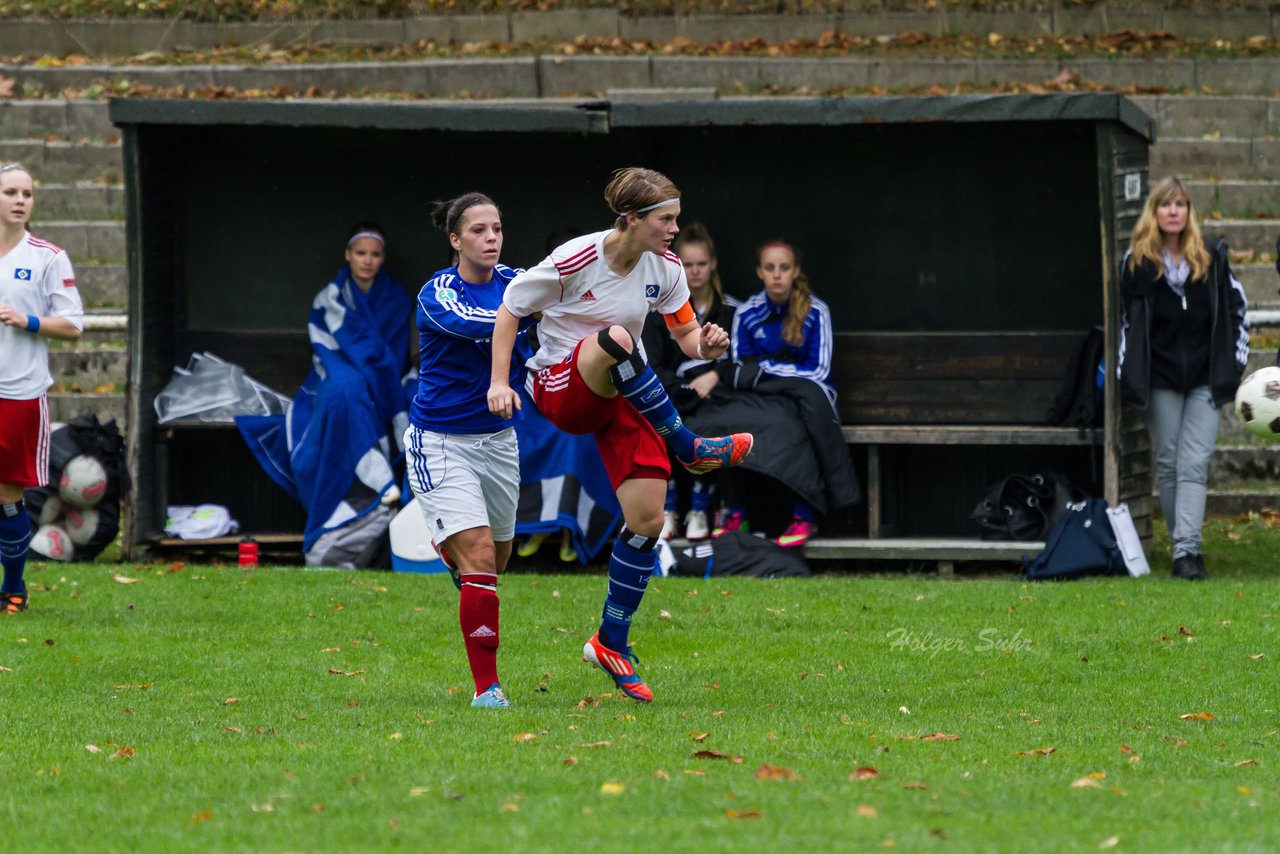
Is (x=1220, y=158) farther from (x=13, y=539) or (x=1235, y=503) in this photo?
(x=13, y=539)

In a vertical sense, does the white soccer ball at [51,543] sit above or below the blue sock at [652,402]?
below

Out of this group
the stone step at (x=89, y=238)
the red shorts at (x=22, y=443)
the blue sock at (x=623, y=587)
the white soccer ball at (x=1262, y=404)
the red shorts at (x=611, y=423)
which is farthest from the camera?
the stone step at (x=89, y=238)

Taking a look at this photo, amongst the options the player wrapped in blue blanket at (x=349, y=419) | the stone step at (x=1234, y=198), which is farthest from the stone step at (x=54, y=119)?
the stone step at (x=1234, y=198)

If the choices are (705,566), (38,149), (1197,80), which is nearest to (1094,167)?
(705,566)

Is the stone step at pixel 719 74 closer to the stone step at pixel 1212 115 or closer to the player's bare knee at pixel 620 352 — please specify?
the stone step at pixel 1212 115

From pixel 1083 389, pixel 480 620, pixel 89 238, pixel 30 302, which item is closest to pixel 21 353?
pixel 30 302

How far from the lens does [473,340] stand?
673 cm

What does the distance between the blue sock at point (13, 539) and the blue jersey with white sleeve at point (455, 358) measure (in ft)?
10.7

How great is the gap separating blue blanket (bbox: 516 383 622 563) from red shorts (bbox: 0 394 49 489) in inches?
116

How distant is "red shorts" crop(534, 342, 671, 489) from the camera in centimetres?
662

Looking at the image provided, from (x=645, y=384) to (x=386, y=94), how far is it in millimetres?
10742

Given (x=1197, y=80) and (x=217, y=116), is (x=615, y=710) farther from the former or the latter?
(x=1197, y=80)

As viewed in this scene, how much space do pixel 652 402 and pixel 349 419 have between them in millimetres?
5163

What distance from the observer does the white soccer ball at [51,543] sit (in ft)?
36.3
